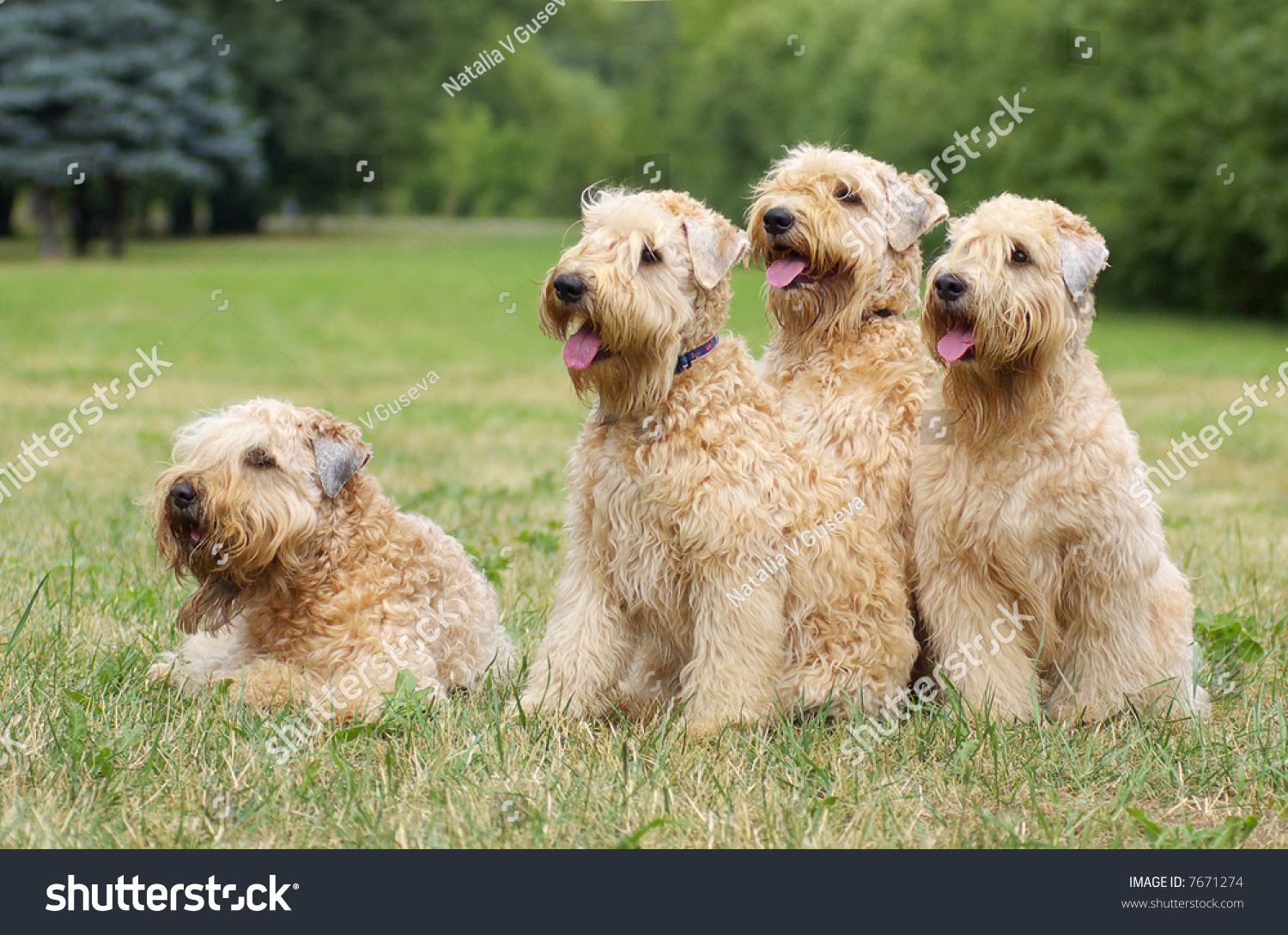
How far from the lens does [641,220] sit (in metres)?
4.17

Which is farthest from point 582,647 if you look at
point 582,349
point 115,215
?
point 115,215

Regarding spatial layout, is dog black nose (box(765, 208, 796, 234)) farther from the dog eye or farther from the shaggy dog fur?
the dog eye

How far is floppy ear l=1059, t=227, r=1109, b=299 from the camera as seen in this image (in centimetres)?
424

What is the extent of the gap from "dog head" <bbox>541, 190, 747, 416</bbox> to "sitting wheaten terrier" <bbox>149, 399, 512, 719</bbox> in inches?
44.1

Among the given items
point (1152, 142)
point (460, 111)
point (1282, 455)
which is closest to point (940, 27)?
point (1152, 142)

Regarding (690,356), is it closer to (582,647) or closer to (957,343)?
(957,343)

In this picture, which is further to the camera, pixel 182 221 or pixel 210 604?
pixel 182 221

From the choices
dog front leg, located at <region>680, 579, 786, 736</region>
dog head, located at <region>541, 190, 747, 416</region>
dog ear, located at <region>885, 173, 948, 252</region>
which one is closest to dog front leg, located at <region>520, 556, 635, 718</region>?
dog front leg, located at <region>680, 579, 786, 736</region>

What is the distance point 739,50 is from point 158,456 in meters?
30.1

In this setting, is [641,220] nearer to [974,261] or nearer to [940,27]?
[974,261]

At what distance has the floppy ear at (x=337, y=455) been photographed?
4.68 metres

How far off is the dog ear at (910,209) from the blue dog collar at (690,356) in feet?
3.24

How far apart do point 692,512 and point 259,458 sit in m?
1.65

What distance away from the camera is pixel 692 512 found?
13.6 ft
